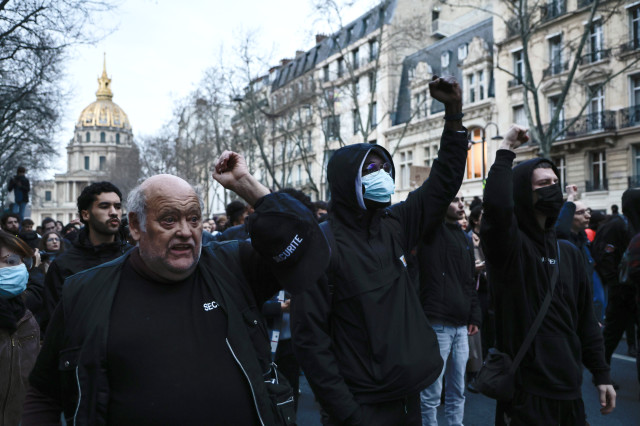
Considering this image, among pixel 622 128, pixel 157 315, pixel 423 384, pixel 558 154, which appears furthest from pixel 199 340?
pixel 558 154

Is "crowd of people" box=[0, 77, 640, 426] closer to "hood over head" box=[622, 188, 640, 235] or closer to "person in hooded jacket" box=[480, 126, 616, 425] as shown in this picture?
"person in hooded jacket" box=[480, 126, 616, 425]

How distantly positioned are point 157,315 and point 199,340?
0.57ft

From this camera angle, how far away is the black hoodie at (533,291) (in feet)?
10.0

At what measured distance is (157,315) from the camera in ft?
6.81

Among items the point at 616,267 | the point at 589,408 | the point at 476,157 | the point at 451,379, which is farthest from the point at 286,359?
the point at 476,157

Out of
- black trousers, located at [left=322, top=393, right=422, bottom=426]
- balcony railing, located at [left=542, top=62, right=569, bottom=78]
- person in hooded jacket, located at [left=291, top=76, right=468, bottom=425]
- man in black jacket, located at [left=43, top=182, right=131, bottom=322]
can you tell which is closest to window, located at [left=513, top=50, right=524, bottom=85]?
balcony railing, located at [left=542, top=62, right=569, bottom=78]

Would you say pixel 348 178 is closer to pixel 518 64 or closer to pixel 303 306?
pixel 303 306

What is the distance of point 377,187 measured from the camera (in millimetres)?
3012

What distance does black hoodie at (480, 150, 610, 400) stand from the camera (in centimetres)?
305

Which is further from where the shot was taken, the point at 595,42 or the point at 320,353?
the point at 595,42

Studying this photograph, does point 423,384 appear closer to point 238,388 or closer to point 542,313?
point 542,313

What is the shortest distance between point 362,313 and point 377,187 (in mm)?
→ 652

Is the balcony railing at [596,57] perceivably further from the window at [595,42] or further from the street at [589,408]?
the street at [589,408]

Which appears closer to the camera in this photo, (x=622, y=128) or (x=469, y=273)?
(x=469, y=273)
